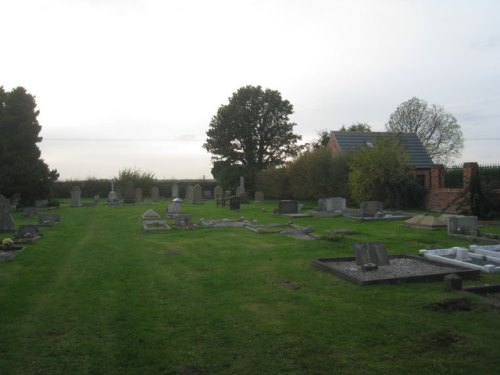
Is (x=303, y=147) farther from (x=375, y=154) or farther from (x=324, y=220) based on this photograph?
(x=324, y=220)

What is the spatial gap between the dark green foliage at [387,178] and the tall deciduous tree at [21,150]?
20.4 m

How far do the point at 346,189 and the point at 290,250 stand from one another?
16729 mm

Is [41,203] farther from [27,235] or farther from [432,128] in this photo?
[432,128]

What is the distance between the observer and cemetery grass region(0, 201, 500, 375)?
4430mm

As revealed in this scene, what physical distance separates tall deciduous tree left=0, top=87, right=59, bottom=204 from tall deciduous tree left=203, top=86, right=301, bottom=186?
19.8 meters

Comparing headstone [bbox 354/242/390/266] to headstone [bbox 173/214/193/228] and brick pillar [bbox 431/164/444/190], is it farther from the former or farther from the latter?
brick pillar [bbox 431/164/444/190]

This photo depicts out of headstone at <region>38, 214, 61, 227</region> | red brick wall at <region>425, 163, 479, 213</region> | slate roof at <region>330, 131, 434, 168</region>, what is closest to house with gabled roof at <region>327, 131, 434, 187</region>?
slate roof at <region>330, 131, 434, 168</region>

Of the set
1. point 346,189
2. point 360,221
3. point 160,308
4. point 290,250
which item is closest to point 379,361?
point 160,308

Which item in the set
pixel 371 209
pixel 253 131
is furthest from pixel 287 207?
pixel 253 131

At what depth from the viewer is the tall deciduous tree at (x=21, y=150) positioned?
1144 inches

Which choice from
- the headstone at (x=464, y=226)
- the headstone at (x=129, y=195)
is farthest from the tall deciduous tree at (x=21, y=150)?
the headstone at (x=464, y=226)

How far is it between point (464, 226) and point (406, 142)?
22830 millimetres

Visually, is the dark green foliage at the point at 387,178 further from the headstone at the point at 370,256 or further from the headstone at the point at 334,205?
the headstone at the point at 370,256

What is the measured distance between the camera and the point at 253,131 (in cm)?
4844
